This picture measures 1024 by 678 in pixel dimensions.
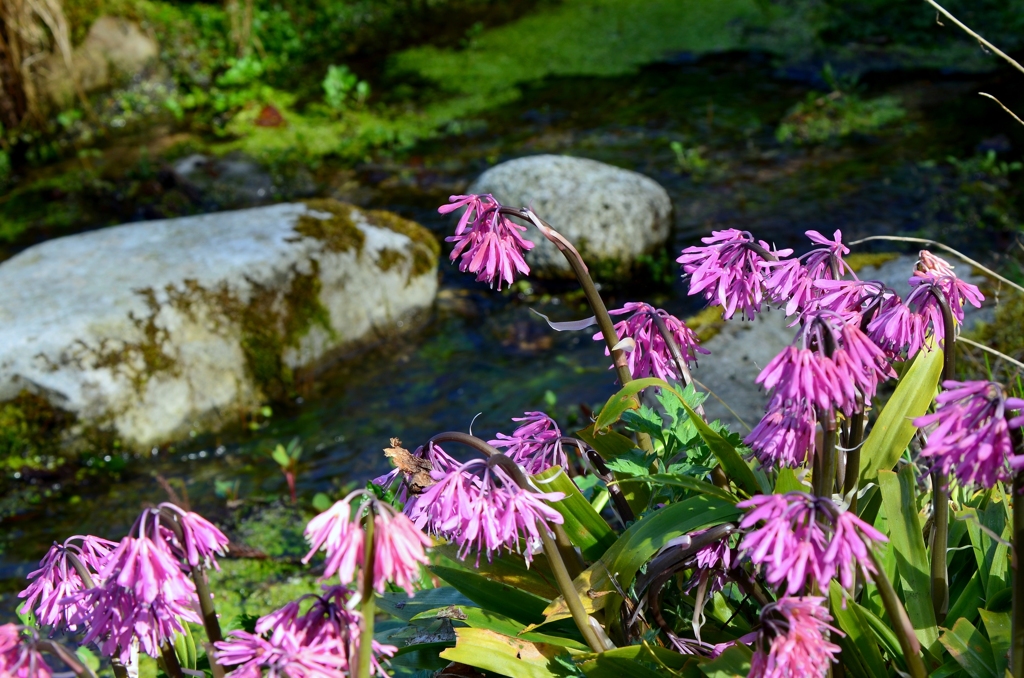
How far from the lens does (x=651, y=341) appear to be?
170 cm

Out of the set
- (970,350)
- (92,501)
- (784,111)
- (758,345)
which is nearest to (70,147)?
(92,501)

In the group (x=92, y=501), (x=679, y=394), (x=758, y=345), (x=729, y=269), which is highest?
(x=729, y=269)

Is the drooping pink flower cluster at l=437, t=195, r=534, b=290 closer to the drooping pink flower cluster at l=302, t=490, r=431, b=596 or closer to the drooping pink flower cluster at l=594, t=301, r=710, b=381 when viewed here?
the drooping pink flower cluster at l=594, t=301, r=710, b=381

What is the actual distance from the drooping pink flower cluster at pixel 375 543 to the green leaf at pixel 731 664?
53 centimetres

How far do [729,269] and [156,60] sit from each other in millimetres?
9954

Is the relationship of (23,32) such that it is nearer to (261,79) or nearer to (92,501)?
(261,79)

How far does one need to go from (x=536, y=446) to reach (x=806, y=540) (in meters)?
0.59

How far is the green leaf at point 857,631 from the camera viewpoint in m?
1.48

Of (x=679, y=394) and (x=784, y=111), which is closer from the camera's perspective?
(x=679, y=394)

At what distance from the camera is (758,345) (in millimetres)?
4109

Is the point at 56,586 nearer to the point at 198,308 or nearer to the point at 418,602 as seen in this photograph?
the point at 418,602

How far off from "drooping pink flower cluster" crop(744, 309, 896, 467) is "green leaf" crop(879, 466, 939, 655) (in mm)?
314

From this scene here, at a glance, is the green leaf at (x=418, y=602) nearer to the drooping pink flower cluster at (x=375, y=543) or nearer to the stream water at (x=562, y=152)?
the drooping pink flower cluster at (x=375, y=543)

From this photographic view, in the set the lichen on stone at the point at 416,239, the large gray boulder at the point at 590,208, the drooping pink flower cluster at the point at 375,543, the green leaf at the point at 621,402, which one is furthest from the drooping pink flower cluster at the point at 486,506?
the large gray boulder at the point at 590,208
